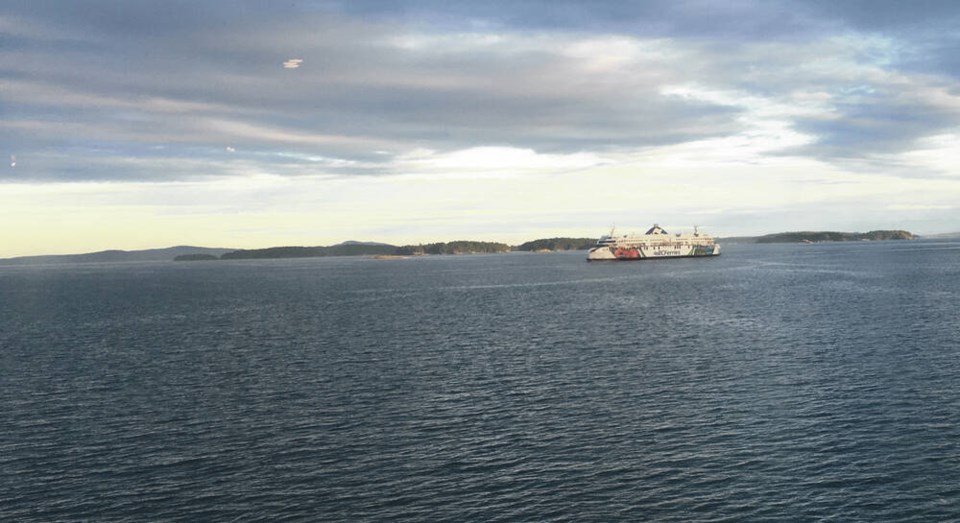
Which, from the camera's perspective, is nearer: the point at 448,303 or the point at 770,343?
the point at 770,343

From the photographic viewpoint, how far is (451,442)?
50344 mm

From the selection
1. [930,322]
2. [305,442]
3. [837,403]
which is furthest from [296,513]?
[930,322]

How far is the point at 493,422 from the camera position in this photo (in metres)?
54.9

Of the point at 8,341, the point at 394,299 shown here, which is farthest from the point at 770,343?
the point at 8,341

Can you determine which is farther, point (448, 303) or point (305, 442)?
point (448, 303)

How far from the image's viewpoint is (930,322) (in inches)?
3952

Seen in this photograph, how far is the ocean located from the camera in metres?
40.3

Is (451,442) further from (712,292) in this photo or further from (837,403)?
(712,292)

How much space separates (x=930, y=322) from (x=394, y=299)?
106 meters

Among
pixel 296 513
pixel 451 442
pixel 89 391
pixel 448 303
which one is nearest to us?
pixel 296 513

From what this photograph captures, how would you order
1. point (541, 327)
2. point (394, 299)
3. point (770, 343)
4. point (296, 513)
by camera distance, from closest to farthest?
point (296, 513), point (770, 343), point (541, 327), point (394, 299)

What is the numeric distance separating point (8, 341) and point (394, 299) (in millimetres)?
78187

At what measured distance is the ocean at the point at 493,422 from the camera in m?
40.3

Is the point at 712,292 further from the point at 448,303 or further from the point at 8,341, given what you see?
the point at 8,341
